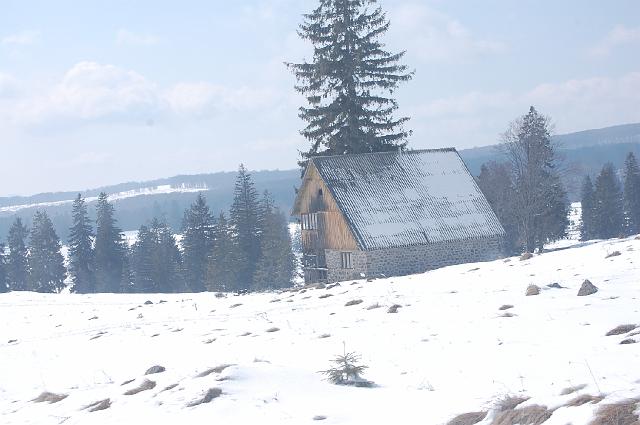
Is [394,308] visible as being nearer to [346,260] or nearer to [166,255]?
[346,260]

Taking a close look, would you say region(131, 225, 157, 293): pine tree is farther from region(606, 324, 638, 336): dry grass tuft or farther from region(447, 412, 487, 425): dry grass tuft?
region(447, 412, 487, 425): dry grass tuft

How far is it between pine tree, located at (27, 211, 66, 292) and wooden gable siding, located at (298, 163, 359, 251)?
1937 inches

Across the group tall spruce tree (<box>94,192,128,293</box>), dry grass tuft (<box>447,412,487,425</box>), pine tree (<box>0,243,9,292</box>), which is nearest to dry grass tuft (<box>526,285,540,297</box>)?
dry grass tuft (<box>447,412,487,425</box>)

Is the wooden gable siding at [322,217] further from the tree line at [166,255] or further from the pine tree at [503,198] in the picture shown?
the tree line at [166,255]

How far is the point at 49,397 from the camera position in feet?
43.4

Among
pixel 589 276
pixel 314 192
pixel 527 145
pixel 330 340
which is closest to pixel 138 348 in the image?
pixel 330 340

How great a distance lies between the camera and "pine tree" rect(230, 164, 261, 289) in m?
62.5

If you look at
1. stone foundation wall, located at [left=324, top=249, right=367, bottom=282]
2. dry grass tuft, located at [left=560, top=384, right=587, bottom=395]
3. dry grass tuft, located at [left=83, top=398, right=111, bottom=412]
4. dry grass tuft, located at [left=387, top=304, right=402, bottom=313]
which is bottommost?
stone foundation wall, located at [left=324, top=249, right=367, bottom=282]

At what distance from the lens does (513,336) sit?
1234cm

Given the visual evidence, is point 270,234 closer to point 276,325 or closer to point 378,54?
point 378,54

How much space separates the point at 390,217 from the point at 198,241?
129 ft

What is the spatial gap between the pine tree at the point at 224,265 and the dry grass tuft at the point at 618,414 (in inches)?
2161

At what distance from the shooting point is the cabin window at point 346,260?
113ft

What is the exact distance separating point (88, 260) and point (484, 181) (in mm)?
43297
